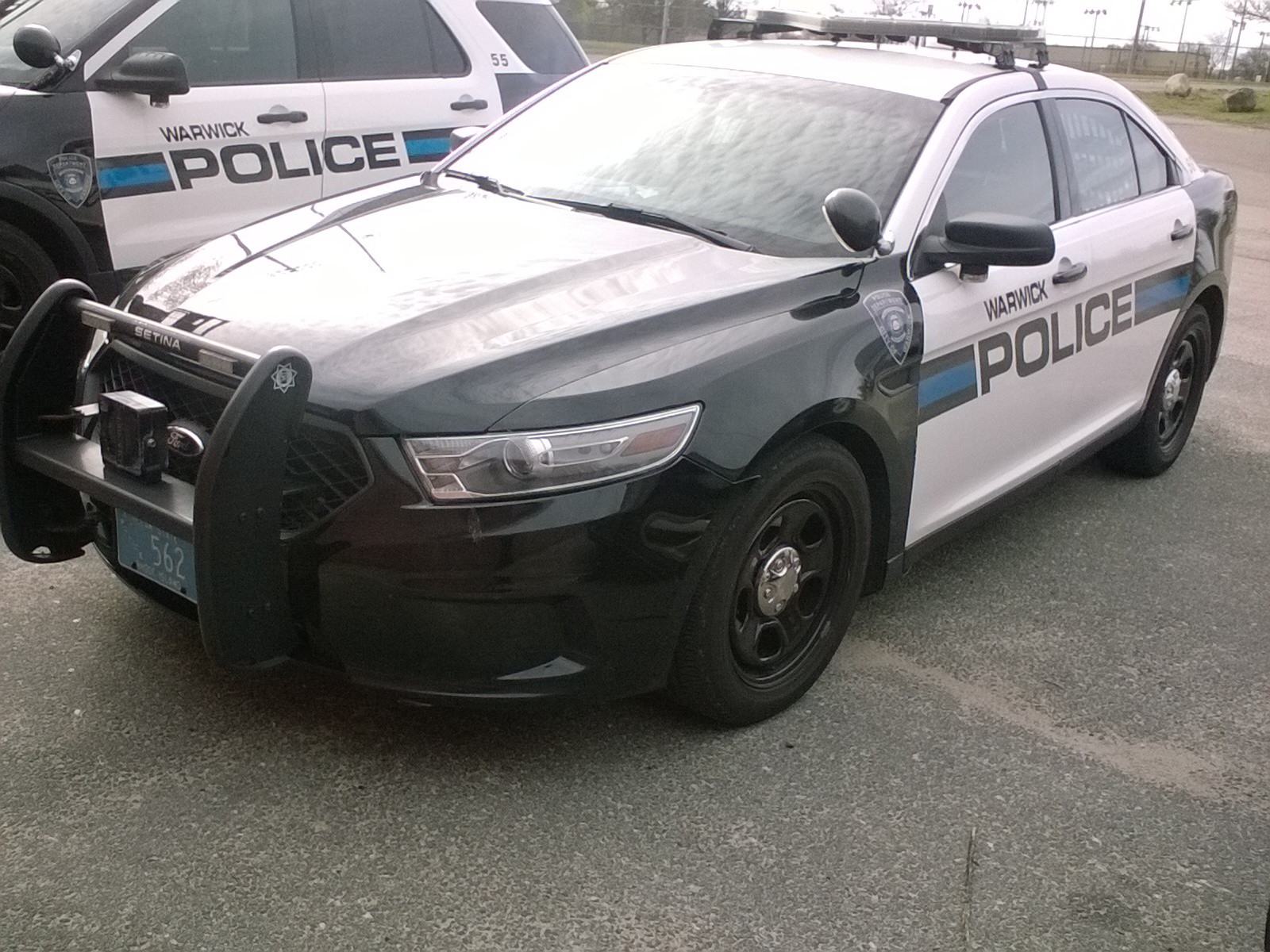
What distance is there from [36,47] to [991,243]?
3.80 meters

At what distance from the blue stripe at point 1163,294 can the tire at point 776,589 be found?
1.89m

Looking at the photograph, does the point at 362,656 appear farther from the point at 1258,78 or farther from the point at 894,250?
the point at 1258,78

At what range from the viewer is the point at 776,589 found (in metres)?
3.45

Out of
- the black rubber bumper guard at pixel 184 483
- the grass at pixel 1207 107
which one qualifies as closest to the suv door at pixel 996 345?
the black rubber bumper guard at pixel 184 483

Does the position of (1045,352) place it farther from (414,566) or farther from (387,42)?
(387,42)

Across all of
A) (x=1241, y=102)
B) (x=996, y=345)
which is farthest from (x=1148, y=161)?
(x=1241, y=102)

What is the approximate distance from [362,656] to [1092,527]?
3.18 metres

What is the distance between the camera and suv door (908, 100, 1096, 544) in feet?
12.5

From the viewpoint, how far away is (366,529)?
2.85 meters

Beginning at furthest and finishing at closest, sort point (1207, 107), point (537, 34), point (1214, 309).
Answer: point (1207, 107)
point (537, 34)
point (1214, 309)

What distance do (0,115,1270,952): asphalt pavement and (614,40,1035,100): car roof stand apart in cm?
162

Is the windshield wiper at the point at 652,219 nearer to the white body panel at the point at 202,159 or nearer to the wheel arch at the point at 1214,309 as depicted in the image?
the white body panel at the point at 202,159

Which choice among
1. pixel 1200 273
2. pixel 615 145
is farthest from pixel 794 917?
pixel 1200 273

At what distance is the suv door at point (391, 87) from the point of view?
635cm
